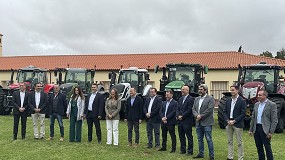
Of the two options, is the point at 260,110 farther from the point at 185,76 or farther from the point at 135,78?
the point at 135,78

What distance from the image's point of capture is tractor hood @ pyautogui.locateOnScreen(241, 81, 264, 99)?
46.2 ft

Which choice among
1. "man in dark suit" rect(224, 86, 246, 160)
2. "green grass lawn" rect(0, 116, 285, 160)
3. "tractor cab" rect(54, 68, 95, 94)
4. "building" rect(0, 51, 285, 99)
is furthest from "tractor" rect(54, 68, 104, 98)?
"man in dark suit" rect(224, 86, 246, 160)

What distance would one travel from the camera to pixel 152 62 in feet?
116

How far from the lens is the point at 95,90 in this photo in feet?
37.1

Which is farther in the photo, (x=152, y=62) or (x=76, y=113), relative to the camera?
(x=152, y=62)

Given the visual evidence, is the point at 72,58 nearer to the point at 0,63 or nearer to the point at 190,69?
the point at 0,63

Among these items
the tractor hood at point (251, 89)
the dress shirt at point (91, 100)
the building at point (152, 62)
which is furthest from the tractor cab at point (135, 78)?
the building at point (152, 62)

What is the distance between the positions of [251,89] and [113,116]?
599 centimetres

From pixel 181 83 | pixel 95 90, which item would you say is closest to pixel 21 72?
pixel 181 83

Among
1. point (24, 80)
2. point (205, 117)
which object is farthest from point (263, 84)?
point (24, 80)

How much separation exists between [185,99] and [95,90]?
2.96 metres

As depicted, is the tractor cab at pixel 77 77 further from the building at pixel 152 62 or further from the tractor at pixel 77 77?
the building at pixel 152 62

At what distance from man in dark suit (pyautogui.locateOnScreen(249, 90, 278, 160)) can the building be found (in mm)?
22145

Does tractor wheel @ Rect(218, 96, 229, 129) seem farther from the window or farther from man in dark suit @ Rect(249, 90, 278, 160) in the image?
the window
